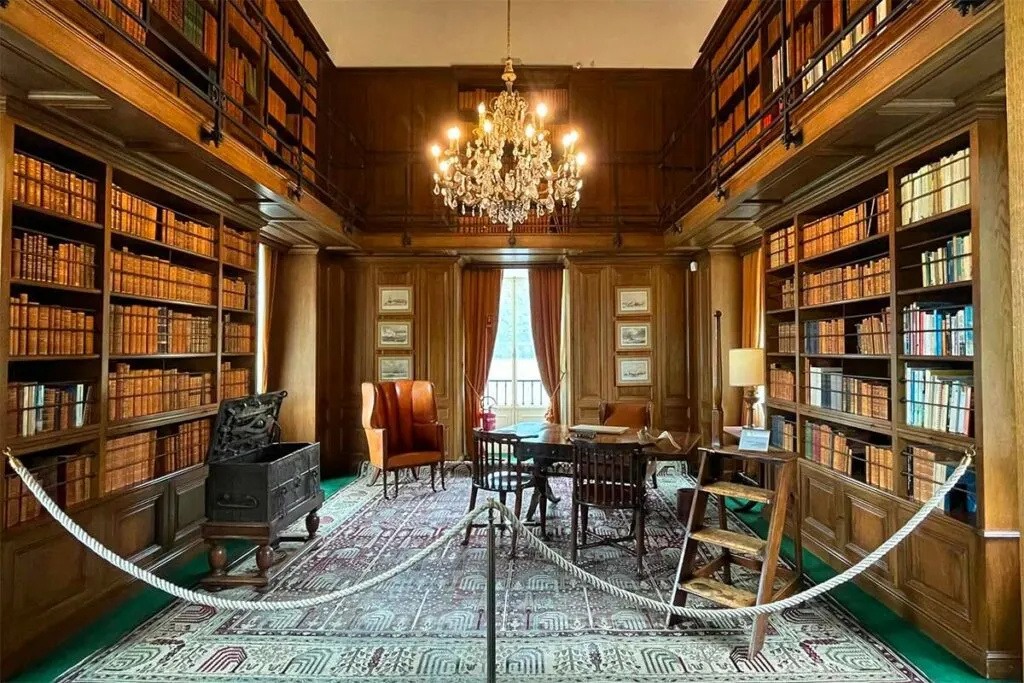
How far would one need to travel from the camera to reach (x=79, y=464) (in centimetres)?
282

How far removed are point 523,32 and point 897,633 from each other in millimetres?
6679

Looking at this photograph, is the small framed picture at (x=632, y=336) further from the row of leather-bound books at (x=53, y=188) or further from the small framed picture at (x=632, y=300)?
the row of leather-bound books at (x=53, y=188)

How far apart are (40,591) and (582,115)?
6.54 m

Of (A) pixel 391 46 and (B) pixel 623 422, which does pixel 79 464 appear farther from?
(A) pixel 391 46

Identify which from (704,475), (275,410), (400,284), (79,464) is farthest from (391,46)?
(704,475)

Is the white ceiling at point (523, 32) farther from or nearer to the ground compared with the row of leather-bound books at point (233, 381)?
farther from the ground

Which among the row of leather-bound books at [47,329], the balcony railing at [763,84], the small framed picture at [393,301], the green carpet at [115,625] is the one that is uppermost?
the balcony railing at [763,84]

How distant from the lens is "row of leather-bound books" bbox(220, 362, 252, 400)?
4.32m

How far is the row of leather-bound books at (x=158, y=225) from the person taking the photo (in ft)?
10.3

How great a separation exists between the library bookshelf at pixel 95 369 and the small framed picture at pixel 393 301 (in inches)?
101

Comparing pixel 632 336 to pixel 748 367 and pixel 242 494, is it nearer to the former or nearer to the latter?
pixel 748 367

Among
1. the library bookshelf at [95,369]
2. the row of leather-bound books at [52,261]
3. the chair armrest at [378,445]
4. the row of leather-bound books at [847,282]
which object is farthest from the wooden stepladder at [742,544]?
the row of leather-bound books at [52,261]

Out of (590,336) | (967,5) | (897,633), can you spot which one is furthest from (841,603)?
(590,336)

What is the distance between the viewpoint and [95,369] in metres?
2.95
